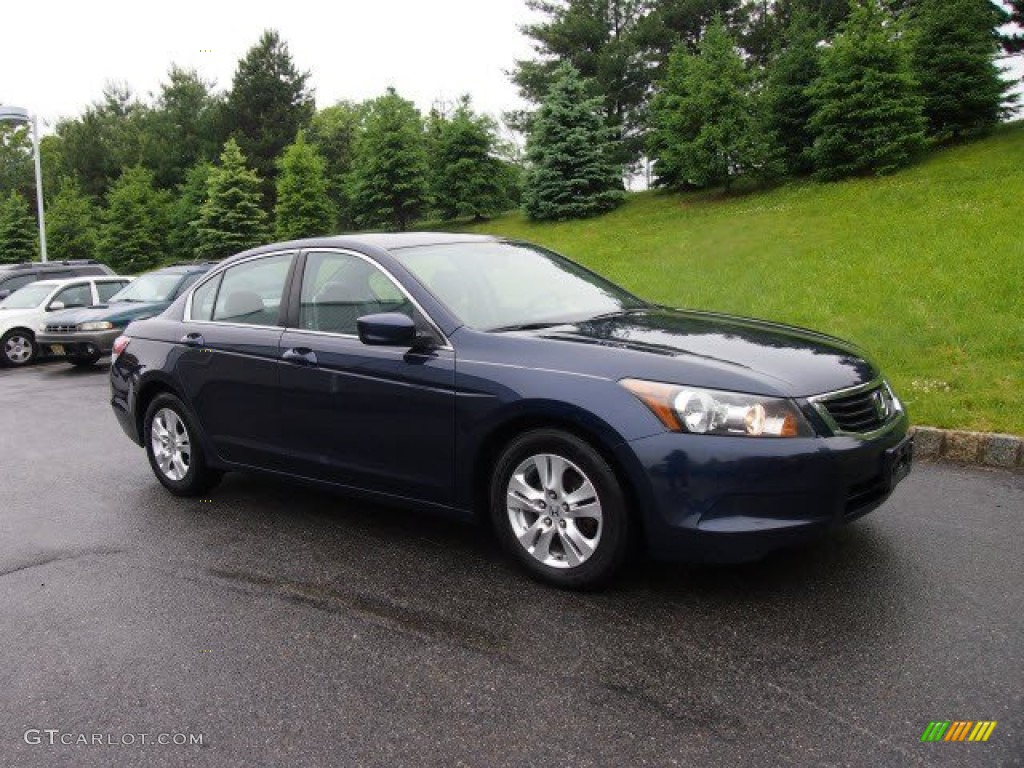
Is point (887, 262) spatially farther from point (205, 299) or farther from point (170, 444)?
point (170, 444)

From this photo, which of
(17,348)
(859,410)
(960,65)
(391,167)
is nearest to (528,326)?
(859,410)

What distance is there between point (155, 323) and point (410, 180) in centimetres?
2456

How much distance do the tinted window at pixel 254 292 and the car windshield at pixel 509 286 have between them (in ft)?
3.03

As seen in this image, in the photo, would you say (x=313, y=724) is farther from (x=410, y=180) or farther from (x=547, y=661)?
(x=410, y=180)

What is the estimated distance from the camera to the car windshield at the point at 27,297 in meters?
16.1

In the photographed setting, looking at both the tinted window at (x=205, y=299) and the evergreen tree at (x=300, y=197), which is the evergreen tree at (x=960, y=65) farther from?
the evergreen tree at (x=300, y=197)

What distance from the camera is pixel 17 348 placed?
15633 millimetres

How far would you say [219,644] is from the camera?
3.53 metres

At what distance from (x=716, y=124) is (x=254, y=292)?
66.5 feet

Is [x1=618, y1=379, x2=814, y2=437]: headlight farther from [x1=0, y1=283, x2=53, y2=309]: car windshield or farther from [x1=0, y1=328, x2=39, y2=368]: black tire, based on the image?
[x1=0, y1=283, x2=53, y2=309]: car windshield

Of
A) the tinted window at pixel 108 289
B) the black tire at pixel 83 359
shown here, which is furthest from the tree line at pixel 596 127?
the black tire at pixel 83 359

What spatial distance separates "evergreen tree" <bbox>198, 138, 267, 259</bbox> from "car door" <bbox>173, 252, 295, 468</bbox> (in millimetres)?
28578

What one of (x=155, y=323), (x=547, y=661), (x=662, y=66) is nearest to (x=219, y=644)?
(x=547, y=661)

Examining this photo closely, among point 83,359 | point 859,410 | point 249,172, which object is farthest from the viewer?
point 249,172
